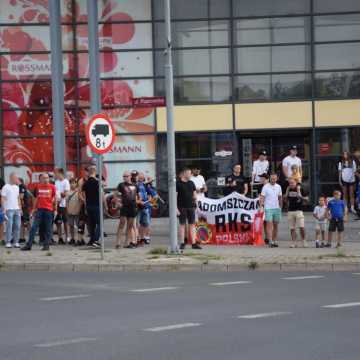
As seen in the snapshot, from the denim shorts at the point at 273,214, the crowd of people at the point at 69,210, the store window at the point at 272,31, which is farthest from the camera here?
the store window at the point at 272,31

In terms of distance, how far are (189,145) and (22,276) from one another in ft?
47.9

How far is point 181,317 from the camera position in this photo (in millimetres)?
11234

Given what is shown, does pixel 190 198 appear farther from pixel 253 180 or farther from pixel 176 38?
pixel 176 38

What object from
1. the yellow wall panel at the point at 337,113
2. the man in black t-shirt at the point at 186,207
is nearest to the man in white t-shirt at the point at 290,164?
the yellow wall panel at the point at 337,113

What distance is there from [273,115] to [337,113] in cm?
200

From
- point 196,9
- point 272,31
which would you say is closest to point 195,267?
point 272,31

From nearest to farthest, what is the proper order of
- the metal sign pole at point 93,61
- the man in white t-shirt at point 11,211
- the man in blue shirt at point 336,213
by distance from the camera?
the man in blue shirt at point 336,213, the man in white t-shirt at point 11,211, the metal sign pole at point 93,61

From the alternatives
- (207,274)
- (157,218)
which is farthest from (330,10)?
(207,274)

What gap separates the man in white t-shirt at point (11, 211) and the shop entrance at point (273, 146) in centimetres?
1088

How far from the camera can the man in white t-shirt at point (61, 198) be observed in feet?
73.9

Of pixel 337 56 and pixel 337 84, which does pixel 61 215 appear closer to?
pixel 337 84

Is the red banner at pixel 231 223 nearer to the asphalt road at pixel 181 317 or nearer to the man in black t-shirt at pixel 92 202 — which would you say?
the man in black t-shirt at pixel 92 202

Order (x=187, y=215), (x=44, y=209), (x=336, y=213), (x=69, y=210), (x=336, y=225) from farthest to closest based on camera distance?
(x=69, y=210) < (x=187, y=215) < (x=44, y=209) < (x=336, y=225) < (x=336, y=213)

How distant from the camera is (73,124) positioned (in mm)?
31141
